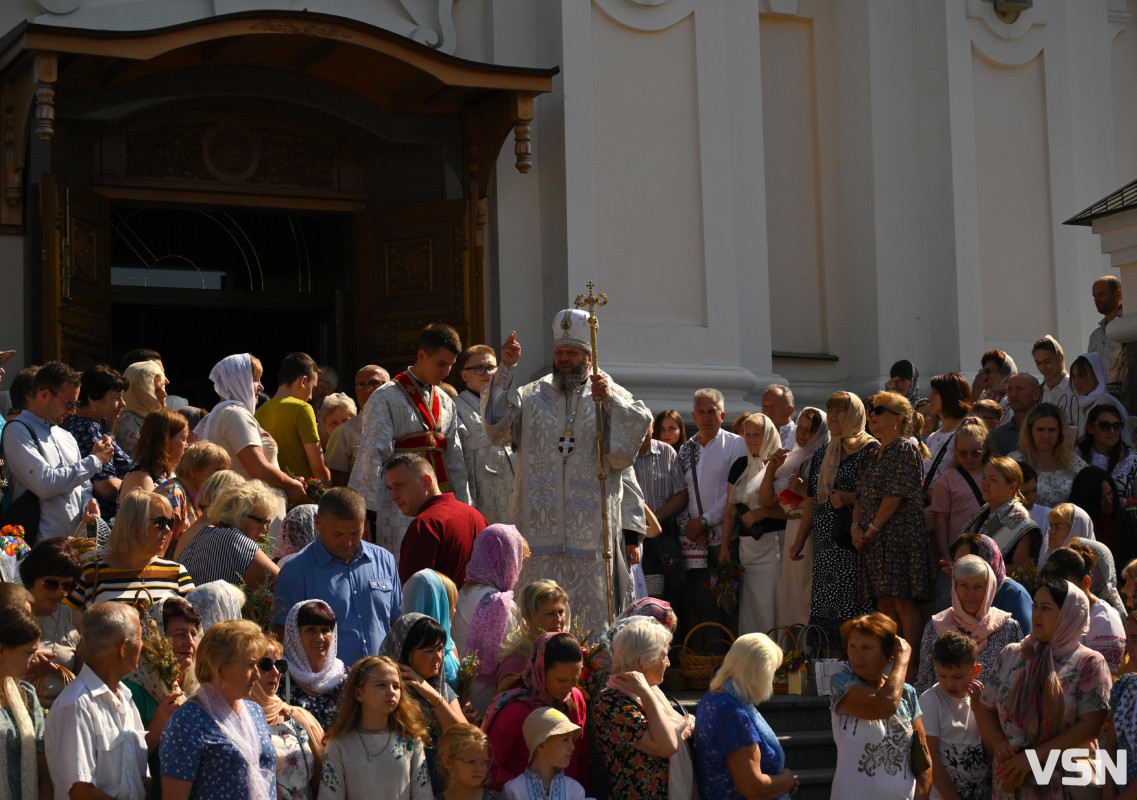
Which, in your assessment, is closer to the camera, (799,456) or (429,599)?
(429,599)

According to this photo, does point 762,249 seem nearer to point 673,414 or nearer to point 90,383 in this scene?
point 673,414

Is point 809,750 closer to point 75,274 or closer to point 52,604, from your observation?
point 52,604

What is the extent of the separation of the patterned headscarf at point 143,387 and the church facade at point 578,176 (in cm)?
346

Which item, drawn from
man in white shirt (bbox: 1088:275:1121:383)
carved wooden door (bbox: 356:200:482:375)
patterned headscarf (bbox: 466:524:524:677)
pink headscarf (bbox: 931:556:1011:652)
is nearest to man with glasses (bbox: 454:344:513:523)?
patterned headscarf (bbox: 466:524:524:677)

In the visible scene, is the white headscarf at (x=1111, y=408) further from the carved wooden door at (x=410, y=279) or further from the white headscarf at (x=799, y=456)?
the carved wooden door at (x=410, y=279)

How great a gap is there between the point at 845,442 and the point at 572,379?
5.17 ft

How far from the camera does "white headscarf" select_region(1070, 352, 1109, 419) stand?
11555 mm

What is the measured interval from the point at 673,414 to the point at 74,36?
4.80 metres

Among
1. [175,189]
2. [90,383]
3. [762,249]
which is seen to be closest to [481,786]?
[90,383]

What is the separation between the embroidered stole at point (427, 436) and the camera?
956 centimetres

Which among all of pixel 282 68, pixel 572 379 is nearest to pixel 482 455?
pixel 572 379

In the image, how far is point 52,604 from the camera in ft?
22.8

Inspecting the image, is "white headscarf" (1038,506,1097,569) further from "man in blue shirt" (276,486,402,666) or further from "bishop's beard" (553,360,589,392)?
"man in blue shirt" (276,486,402,666)

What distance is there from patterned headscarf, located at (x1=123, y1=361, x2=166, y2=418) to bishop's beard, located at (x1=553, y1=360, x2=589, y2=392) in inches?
82.4
